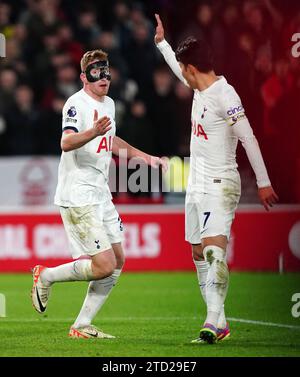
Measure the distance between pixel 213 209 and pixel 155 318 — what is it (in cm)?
221

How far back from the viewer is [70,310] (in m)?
11.8

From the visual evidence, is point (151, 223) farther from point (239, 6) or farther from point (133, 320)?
point (133, 320)

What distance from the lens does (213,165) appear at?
9.20 metres

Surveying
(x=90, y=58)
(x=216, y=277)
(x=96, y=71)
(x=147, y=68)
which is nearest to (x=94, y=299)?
(x=216, y=277)

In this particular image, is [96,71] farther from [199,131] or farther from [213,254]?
[213,254]

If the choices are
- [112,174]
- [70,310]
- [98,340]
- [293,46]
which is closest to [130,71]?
[112,174]

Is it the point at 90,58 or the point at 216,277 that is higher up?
the point at 90,58

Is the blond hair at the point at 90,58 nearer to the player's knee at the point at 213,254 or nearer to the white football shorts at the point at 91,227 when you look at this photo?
the white football shorts at the point at 91,227

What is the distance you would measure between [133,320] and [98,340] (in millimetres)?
1691

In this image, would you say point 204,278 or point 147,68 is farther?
point 147,68

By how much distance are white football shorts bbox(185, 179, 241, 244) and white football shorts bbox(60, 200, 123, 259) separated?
2.04ft

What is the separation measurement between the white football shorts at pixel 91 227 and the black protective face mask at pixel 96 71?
A: 1.00 metres
